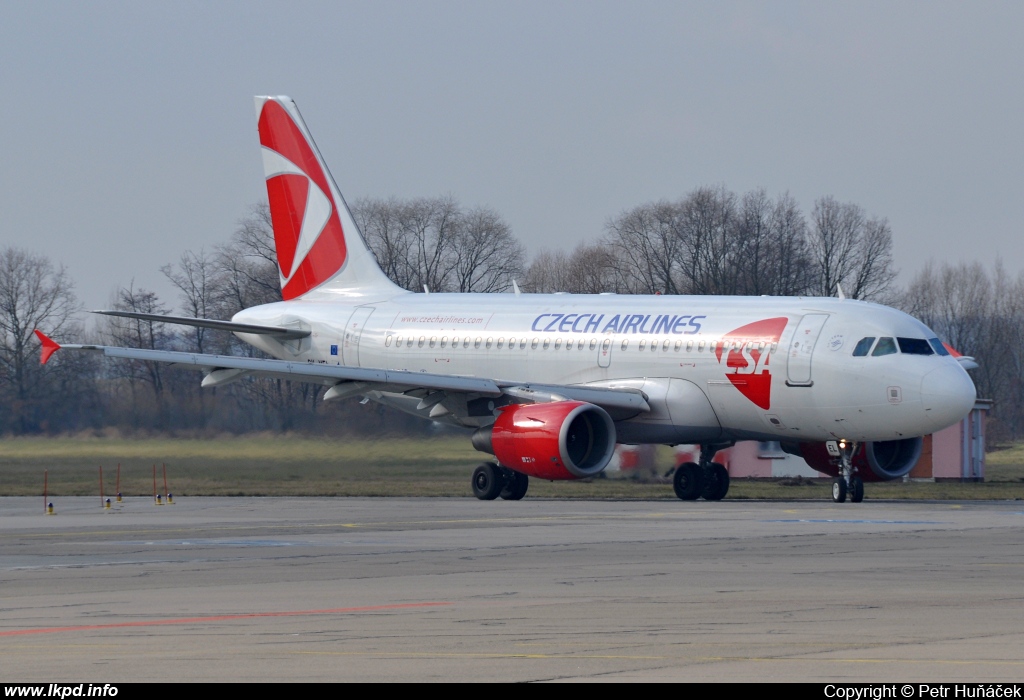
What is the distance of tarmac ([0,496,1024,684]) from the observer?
895cm

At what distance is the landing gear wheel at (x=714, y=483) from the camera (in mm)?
31062

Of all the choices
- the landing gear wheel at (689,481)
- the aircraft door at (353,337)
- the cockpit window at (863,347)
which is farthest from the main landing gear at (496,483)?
the cockpit window at (863,347)

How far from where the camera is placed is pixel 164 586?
1413 centimetres

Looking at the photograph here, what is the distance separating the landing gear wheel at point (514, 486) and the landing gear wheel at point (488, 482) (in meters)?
0.12

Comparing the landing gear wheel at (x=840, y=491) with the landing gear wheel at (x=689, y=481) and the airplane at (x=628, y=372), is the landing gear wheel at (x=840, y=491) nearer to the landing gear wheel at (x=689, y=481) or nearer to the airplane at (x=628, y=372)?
the airplane at (x=628, y=372)

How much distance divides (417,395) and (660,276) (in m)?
45.1

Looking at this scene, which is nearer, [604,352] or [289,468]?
[604,352]

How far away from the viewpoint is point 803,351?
2812 cm

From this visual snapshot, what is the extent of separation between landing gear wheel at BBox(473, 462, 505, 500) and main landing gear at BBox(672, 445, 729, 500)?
3.55 m

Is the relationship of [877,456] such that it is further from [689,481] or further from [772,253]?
[772,253]

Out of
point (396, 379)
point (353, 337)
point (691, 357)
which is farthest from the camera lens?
point (353, 337)

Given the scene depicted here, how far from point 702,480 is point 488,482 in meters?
4.27

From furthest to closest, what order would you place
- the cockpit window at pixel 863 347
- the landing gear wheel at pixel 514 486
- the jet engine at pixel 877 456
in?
the landing gear wheel at pixel 514 486 < the jet engine at pixel 877 456 < the cockpit window at pixel 863 347

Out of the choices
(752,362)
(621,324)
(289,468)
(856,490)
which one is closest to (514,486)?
(621,324)
